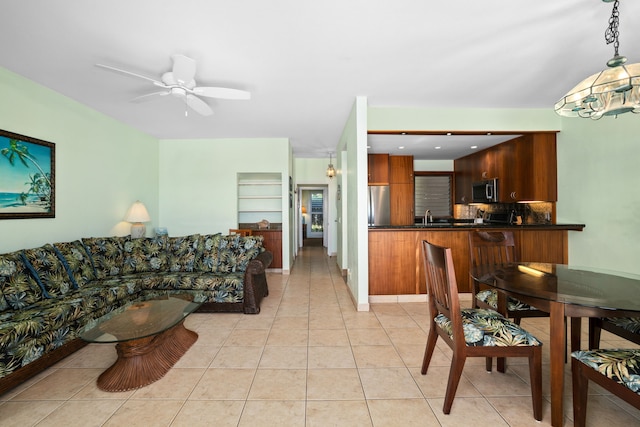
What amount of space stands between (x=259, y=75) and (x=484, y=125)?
122 inches

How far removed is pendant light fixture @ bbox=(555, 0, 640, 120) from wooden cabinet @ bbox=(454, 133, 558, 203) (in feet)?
8.05

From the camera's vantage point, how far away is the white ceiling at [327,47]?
1.93 m

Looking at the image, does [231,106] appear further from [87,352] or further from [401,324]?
[401,324]

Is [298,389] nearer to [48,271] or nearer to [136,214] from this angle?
[48,271]

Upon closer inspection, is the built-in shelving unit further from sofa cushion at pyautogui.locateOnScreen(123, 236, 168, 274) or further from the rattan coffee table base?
the rattan coffee table base

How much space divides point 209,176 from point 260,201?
1.23 meters

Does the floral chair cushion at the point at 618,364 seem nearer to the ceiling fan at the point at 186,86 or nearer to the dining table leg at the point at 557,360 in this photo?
the dining table leg at the point at 557,360

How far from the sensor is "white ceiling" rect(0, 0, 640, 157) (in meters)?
1.93

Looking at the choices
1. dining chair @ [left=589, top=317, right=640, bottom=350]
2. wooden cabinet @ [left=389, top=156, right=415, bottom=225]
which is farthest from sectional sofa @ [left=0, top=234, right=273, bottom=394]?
wooden cabinet @ [left=389, top=156, right=415, bottom=225]

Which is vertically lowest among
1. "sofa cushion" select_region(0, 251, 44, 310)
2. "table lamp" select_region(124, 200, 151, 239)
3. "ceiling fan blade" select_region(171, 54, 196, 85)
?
"sofa cushion" select_region(0, 251, 44, 310)

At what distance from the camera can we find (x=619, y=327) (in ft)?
5.95

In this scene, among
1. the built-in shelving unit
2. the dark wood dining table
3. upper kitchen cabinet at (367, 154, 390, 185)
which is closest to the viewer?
the dark wood dining table

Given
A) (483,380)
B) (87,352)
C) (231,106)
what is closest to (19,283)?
(87,352)

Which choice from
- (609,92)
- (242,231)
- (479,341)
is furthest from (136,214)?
(609,92)
